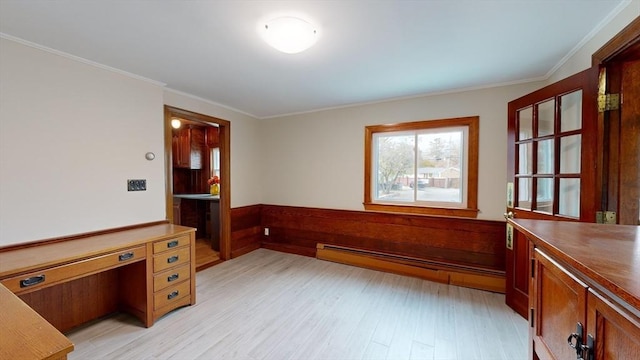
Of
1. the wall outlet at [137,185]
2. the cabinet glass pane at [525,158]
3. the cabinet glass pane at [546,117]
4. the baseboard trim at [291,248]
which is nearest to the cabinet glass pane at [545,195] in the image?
the cabinet glass pane at [525,158]

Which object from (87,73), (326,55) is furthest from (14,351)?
(87,73)

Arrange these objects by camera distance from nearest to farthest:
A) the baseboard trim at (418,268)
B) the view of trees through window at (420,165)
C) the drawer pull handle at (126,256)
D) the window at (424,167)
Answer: the drawer pull handle at (126,256), the baseboard trim at (418,268), the window at (424,167), the view of trees through window at (420,165)

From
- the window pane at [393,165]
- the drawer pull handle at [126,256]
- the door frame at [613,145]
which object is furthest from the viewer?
the window pane at [393,165]

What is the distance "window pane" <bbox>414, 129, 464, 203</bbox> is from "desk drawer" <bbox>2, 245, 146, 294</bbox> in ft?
10.3

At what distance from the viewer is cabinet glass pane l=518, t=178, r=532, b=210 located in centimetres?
226

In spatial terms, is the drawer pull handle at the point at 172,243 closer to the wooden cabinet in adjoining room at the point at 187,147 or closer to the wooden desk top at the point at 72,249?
the wooden desk top at the point at 72,249

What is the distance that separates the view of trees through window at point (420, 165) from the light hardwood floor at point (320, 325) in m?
1.12

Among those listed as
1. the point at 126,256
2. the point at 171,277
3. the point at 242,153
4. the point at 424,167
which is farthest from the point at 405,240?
the point at 126,256

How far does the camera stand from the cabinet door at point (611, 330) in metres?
0.53

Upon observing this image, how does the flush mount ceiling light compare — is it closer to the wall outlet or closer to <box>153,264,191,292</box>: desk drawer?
the wall outlet

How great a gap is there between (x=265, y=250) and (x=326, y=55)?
3277 mm

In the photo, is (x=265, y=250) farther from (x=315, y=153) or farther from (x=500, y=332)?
(x=500, y=332)

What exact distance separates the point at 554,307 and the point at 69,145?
10.9 ft

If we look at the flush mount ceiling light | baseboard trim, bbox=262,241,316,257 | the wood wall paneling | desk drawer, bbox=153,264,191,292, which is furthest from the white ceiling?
baseboard trim, bbox=262,241,316,257
